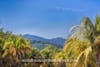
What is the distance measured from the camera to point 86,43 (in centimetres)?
3052

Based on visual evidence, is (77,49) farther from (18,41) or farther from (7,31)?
(7,31)

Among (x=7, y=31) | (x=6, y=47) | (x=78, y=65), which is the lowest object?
(x=78, y=65)

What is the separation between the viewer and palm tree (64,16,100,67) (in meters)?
29.0

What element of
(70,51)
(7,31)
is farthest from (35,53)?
(70,51)

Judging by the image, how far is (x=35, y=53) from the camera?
2484 inches

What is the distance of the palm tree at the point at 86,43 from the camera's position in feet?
95.0

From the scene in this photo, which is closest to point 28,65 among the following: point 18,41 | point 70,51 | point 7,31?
point 18,41

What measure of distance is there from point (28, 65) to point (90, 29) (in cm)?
2678

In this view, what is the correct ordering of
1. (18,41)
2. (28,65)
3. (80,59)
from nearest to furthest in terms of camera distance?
(80,59)
(18,41)
(28,65)

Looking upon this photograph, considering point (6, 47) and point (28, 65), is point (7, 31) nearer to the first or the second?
point (28, 65)

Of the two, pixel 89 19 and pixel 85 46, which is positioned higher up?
pixel 89 19

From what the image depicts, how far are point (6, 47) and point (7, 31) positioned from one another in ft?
62.0

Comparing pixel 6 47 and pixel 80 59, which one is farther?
pixel 6 47

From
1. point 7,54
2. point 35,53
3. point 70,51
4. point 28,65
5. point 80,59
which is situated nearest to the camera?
point 80,59
